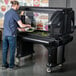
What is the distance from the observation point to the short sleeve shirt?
397 cm

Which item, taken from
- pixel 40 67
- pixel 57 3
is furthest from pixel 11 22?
pixel 57 3

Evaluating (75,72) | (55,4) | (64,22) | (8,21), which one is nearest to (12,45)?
(8,21)

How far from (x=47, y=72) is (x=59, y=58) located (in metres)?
0.39

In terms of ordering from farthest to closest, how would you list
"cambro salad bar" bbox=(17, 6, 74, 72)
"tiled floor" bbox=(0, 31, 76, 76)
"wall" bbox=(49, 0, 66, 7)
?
"wall" bbox=(49, 0, 66, 7)
"tiled floor" bbox=(0, 31, 76, 76)
"cambro salad bar" bbox=(17, 6, 74, 72)

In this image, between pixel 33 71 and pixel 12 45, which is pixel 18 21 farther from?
pixel 33 71

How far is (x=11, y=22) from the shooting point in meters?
3.99


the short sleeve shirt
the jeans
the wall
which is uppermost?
the wall

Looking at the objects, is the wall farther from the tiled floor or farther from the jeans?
the jeans

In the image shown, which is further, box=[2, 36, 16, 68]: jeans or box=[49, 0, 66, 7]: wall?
box=[49, 0, 66, 7]: wall

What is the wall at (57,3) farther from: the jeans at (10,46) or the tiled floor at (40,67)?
the jeans at (10,46)

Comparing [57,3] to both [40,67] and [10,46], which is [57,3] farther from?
[10,46]

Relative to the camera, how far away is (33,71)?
4.16m

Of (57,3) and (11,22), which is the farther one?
(57,3)

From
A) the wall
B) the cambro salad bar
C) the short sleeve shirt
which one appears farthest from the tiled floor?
the wall
